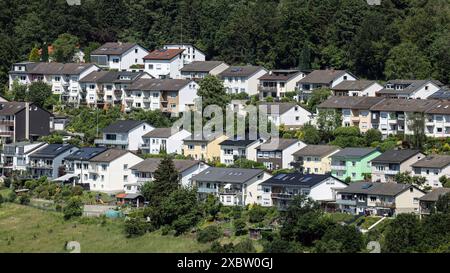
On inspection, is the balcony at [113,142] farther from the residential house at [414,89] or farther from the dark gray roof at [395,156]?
the dark gray roof at [395,156]

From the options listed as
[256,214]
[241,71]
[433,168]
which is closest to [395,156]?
[433,168]

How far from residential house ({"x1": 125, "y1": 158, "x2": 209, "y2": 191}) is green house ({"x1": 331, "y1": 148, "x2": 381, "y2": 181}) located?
256 centimetres

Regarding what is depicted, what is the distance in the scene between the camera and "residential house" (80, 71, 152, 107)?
29656mm

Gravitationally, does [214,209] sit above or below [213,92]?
below

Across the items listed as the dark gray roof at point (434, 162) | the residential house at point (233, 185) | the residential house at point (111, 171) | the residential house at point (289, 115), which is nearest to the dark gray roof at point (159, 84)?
the residential house at point (289, 115)

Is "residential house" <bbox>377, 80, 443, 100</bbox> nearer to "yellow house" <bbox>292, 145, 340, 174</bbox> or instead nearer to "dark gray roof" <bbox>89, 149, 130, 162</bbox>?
"yellow house" <bbox>292, 145, 340, 174</bbox>

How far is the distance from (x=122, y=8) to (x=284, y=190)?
45.6 ft

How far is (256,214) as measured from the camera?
20.3 meters

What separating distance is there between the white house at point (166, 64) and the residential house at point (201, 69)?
275mm

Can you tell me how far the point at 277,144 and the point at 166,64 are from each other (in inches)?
304

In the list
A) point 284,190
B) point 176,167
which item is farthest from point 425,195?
point 176,167

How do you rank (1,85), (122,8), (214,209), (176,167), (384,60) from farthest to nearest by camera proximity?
(122,8)
(1,85)
(384,60)
(176,167)
(214,209)

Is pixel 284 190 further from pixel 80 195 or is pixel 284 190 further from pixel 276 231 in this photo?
pixel 80 195

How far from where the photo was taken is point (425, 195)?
20.1 metres
